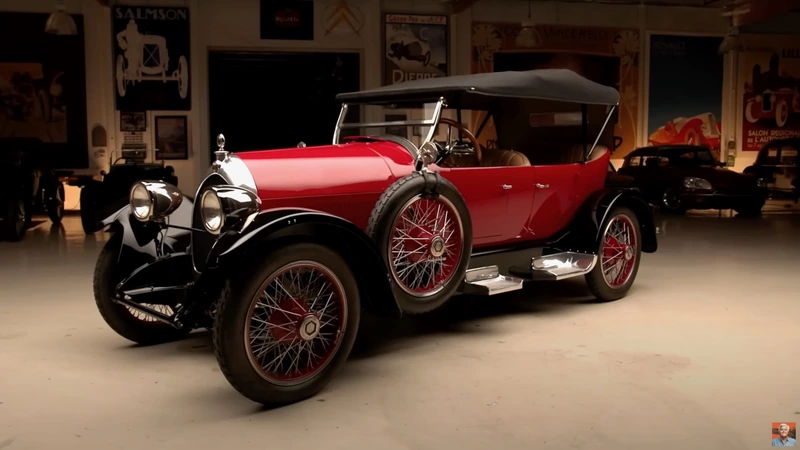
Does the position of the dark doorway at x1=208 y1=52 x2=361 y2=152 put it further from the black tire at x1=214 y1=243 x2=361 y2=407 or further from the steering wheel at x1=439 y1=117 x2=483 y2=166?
the black tire at x1=214 y1=243 x2=361 y2=407

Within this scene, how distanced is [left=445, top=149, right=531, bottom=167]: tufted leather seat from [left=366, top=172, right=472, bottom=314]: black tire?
2.85 ft

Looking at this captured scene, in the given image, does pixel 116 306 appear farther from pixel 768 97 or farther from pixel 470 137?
pixel 768 97

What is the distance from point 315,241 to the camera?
289 cm

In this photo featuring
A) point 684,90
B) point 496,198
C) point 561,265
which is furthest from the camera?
point 684,90

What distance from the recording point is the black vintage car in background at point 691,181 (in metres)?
10.2

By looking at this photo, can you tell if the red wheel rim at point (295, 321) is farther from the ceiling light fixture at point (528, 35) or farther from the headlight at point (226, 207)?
the ceiling light fixture at point (528, 35)

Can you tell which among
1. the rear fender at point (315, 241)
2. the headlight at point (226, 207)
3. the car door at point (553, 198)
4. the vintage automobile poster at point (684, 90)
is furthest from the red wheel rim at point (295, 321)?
the vintage automobile poster at point (684, 90)

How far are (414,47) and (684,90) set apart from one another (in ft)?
19.2

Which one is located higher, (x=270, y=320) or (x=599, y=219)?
(x=599, y=219)

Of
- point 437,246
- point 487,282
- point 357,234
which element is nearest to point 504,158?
point 487,282

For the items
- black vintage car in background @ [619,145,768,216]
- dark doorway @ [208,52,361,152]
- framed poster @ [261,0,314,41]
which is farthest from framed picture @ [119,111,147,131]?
black vintage car in background @ [619,145,768,216]

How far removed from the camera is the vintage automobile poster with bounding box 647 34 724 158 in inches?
555

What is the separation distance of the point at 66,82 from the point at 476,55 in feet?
24.2

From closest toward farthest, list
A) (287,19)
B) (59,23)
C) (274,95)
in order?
(59,23)
(287,19)
(274,95)
